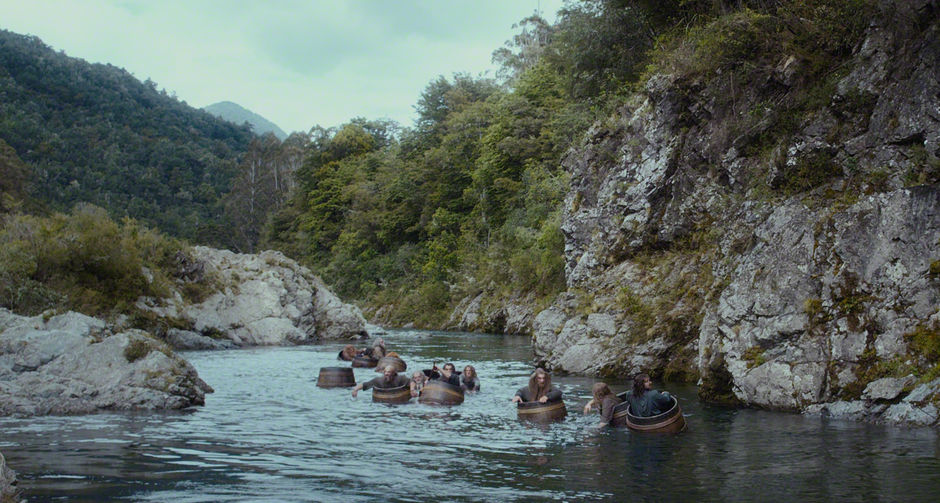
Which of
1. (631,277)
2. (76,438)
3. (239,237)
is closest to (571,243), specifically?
(631,277)

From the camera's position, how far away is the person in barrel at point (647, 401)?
12.3m

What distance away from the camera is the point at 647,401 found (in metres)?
12.3

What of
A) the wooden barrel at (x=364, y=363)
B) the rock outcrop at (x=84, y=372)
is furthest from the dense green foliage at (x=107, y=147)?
the rock outcrop at (x=84, y=372)

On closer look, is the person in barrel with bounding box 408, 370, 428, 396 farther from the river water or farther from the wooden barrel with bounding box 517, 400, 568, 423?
the wooden barrel with bounding box 517, 400, 568, 423

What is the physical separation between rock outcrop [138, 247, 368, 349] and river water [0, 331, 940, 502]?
16112mm

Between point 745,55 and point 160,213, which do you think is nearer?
point 745,55

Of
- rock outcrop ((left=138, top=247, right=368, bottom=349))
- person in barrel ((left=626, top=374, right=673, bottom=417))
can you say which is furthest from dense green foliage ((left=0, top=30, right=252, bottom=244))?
person in barrel ((left=626, top=374, right=673, bottom=417))

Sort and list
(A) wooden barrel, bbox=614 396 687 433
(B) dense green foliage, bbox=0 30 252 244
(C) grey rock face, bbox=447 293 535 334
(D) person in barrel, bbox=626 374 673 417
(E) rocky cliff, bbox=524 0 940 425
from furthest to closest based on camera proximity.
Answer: (B) dense green foliage, bbox=0 30 252 244 < (C) grey rock face, bbox=447 293 535 334 < (E) rocky cliff, bbox=524 0 940 425 < (D) person in barrel, bbox=626 374 673 417 < (A) wooden barrel, bbox=614 396 687 433

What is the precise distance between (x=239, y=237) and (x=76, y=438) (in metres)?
73.2

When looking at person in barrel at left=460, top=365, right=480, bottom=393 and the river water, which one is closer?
the river water

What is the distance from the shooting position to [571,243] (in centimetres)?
2636

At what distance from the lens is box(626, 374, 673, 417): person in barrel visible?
1227cm

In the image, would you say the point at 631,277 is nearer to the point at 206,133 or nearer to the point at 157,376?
the point at 157,376

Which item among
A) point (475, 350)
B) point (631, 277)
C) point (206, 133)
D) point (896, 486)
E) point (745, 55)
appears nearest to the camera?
point (896, 486)
